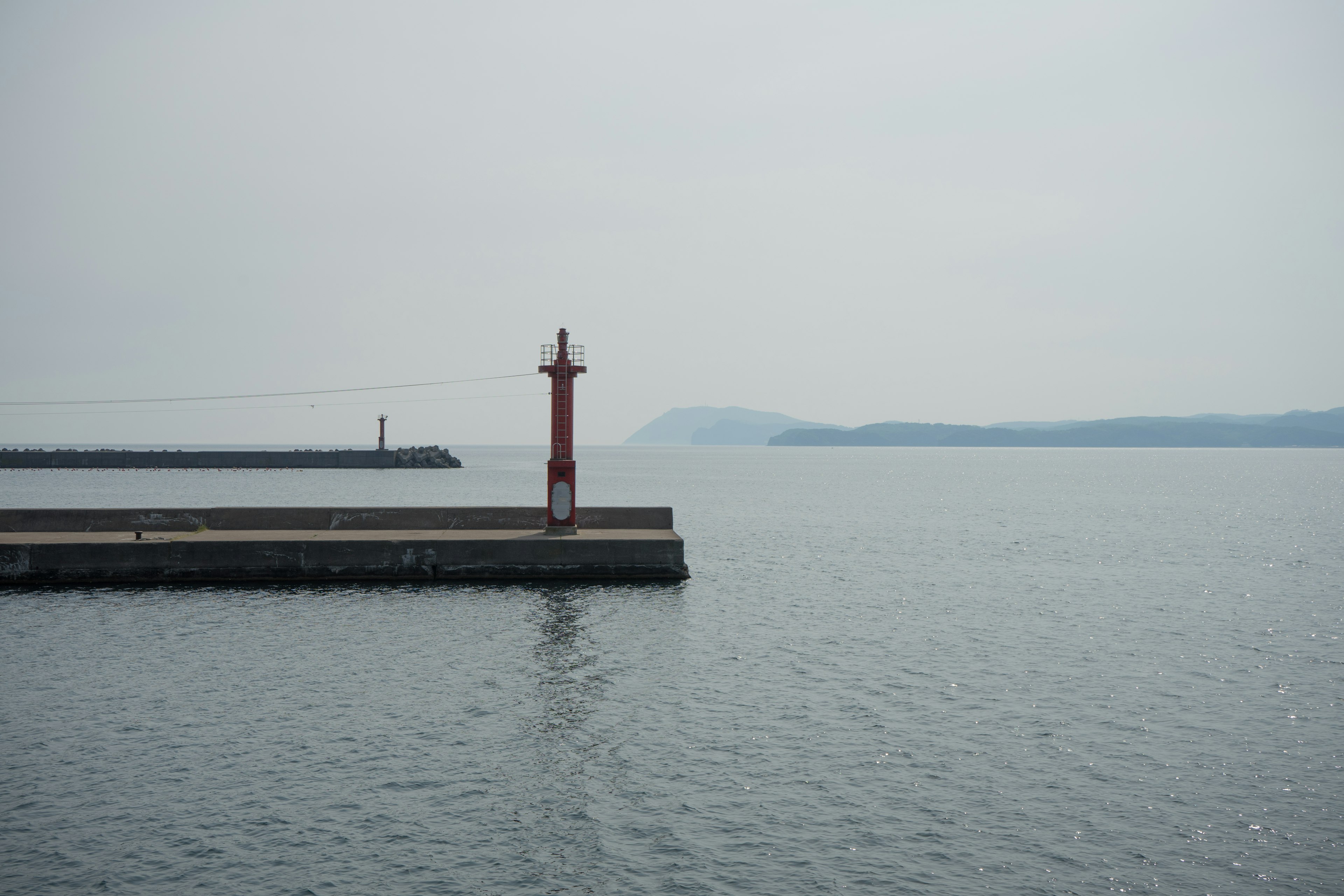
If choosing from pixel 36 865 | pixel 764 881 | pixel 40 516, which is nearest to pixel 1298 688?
pixel 764 881

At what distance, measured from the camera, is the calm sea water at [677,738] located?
8.95 m

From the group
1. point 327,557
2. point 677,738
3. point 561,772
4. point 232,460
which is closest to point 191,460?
point 232,460

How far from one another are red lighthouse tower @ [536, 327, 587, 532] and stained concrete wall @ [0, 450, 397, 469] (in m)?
99.3

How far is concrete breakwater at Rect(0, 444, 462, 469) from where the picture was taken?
11906 cm

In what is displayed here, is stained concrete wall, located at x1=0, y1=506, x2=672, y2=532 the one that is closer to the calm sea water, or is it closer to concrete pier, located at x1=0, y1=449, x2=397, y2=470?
the calm sea water

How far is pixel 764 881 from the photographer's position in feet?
28.1

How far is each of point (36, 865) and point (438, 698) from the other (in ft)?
21.2

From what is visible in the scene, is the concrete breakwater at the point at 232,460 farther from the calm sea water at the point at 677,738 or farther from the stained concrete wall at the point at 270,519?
the calm sea water at the point at 677,738

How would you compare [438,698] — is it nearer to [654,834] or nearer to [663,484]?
[654,834]

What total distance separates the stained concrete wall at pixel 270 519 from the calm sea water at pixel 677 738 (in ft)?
18.6

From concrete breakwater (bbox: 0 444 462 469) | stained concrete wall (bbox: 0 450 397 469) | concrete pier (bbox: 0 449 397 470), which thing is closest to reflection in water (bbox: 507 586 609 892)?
concrete breakwater (bbox: 0 444 462 469)

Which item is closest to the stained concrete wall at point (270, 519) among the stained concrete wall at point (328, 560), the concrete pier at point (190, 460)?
the stained concrete wall at point (328, 560)

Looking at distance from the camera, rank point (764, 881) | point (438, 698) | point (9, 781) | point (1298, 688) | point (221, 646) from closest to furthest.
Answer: point (764, 881)
point (9, 781)
point (438, 698)
point (1298, 688)
point (221, 646)

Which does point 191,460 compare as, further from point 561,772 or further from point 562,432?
point 561,772
